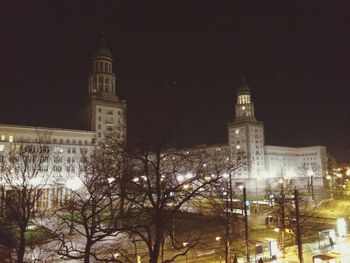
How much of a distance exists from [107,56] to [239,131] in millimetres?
52145

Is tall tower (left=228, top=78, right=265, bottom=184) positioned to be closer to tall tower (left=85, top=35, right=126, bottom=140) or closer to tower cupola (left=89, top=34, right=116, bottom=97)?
tall tower (left=85, top=35, right=126, bottom=140)

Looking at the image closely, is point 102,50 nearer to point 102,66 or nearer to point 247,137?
point 102,66

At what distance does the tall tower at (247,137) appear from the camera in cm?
10416

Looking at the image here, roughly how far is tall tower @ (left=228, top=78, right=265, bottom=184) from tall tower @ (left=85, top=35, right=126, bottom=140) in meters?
44.8

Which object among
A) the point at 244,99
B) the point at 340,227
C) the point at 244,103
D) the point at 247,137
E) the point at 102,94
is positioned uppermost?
the point at 244,99

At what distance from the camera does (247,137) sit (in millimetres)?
107438

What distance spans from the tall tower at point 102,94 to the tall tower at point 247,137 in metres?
44.8

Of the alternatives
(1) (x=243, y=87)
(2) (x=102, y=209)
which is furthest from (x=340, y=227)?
(1) (x=243, y=87)

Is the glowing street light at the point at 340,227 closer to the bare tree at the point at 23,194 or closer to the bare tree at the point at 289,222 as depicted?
the bare tree at the point at 289,222

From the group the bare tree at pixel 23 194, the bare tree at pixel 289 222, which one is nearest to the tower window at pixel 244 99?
the bare tree at pixel 289 222

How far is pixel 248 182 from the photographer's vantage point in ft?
332

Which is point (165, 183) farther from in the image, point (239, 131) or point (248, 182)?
point (239, 131)

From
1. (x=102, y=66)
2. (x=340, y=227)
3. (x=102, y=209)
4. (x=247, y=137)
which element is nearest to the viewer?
(x=102, y=209)

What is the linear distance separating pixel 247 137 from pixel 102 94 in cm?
5149
